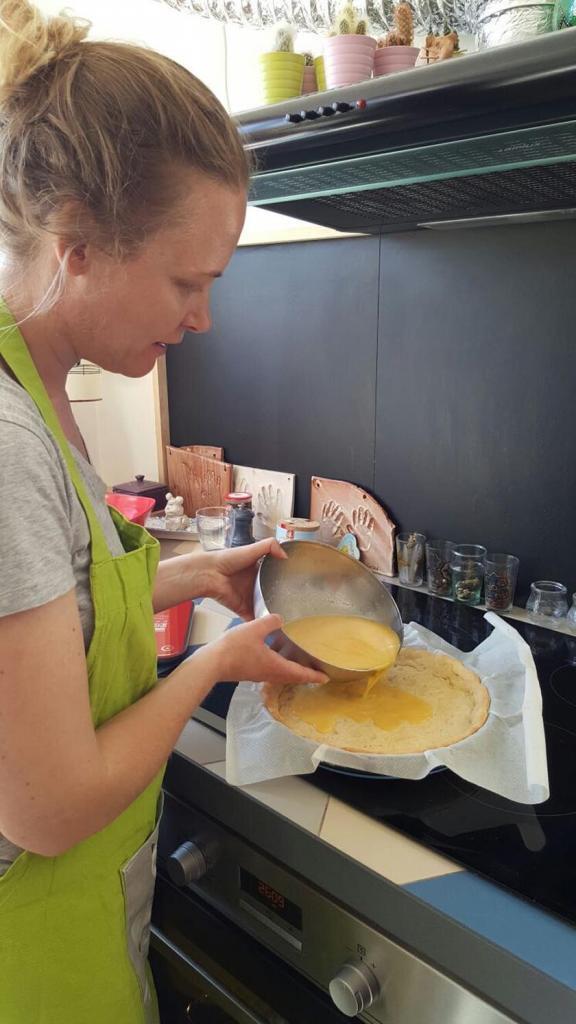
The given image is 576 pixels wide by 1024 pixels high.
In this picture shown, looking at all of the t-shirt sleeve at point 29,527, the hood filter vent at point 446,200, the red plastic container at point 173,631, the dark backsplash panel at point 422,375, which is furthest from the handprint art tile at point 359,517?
the t-shirt sleeve at point 29,527

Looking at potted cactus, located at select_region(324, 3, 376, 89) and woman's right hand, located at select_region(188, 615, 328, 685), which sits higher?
potted cactus, located at select_region(324, 3, 376, 89)

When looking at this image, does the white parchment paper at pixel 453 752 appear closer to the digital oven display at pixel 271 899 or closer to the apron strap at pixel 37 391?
the digital oven display at pixel 271 899

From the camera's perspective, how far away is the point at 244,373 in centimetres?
159

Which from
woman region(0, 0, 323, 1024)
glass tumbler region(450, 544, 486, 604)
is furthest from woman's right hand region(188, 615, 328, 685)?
glass tumbler region(450, 544, 486, 604)

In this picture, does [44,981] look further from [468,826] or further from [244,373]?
[244,373]

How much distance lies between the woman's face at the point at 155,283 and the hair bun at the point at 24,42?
0.47 feet

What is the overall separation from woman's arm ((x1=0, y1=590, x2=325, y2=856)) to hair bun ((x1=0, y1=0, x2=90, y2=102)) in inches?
16.0

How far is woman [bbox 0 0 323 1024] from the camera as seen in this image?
0.51m

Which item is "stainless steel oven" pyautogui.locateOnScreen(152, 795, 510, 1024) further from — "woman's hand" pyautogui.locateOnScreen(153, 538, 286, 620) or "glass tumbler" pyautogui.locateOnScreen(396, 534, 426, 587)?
"glass tumbler" pyautogui.locateOnScreen(396, 534, 426, 587)

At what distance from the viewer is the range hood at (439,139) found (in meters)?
0.64

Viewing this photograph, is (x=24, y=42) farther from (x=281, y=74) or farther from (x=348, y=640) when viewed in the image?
(x=348, y=640)

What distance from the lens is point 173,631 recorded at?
113 cm

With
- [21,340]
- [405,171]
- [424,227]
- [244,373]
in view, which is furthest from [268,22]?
[21,340]

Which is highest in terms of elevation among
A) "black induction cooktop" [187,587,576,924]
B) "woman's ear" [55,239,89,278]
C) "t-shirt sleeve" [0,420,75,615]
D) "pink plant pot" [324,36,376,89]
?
"pink plant pot" [324,36,376,89]
